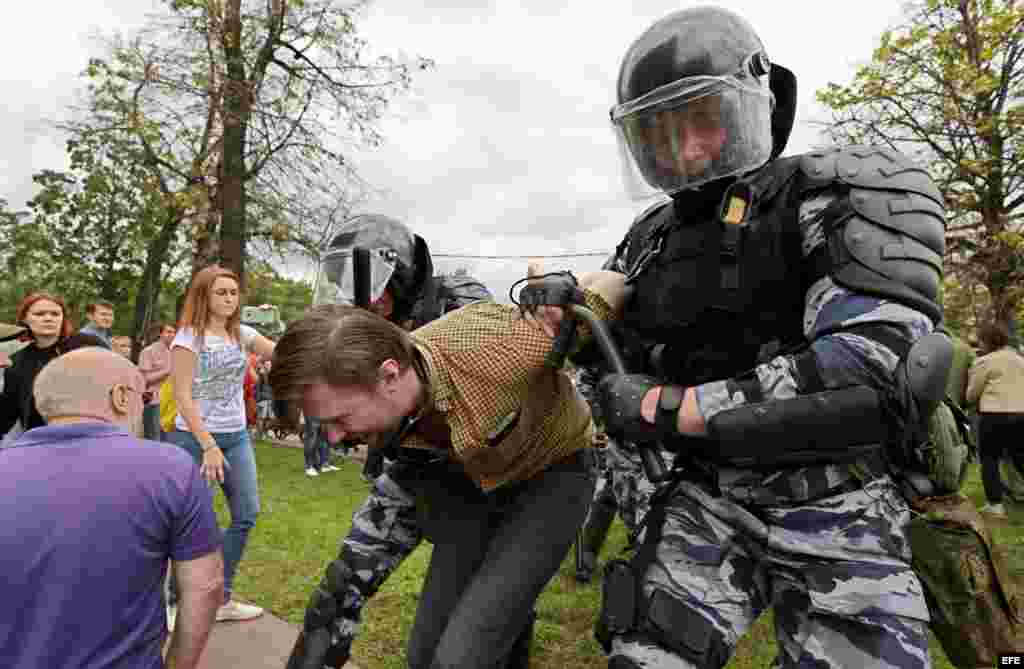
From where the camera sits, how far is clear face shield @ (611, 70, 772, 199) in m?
1.57

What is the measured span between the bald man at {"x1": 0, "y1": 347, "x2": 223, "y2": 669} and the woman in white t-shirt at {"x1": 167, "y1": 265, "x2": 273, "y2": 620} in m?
1.30

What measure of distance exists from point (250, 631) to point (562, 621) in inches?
57.5

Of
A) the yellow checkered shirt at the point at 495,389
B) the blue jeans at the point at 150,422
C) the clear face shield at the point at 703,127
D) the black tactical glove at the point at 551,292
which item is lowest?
the blue jeans at the point at 150,422

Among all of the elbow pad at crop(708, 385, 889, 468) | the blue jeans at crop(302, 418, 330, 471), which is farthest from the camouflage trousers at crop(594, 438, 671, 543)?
the blue jeans at crop(302, 418, 330, 471)

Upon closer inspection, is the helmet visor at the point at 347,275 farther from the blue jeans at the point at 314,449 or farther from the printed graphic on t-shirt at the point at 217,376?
the blue jeans at the point at 314,449

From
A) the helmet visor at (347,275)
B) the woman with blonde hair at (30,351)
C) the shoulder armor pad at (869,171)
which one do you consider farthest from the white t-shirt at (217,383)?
the shoulder armor pad at (869,171)

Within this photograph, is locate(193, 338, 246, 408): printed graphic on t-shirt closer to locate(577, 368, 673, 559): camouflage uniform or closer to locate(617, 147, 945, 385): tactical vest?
locate(577, 368, 673, 559): camouflage uniform

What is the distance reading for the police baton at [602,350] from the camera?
152 centimetres

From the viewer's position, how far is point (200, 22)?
35.9ft

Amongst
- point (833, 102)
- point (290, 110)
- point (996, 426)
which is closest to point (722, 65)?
point (996, 426)

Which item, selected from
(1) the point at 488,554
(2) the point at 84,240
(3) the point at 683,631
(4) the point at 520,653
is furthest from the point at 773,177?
(2) the point at 84,240

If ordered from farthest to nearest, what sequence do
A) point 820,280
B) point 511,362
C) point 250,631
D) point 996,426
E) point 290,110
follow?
1. point 290,110
2. point 996,426
3. point 250,631
4. point 511,362
5. point 820,280

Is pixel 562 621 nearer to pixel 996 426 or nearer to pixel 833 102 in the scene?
pixel 996 426

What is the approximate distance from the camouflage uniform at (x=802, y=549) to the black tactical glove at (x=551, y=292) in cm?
44
